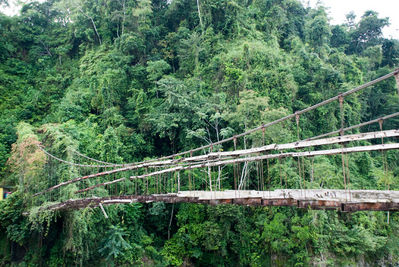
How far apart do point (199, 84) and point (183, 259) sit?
6184 mm

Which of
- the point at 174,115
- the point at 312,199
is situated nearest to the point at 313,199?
the point at 312,199

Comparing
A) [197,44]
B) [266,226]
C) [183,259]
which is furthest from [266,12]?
[183,259]

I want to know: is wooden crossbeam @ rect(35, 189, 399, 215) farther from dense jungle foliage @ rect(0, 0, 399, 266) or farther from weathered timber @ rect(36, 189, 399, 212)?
dense jungle foliage @ rect(0, 0, 399, 266)

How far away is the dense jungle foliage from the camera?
26.8 ft

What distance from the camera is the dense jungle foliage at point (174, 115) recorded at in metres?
8.18

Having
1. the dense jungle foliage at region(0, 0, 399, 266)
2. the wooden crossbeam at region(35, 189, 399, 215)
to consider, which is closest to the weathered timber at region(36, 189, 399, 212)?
the wooden crossbeam at region(35, 189, 399, 215)

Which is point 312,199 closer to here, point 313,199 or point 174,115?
point 313,199

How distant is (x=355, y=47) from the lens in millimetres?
19500

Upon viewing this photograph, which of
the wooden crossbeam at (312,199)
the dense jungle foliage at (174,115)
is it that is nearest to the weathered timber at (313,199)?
the wooden crossbeam at (312,199)

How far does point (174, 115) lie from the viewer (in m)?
10.8

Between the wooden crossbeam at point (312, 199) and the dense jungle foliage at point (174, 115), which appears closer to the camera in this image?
the wooden crossbeam at point (312, 199)

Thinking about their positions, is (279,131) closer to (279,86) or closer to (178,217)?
(279,86)

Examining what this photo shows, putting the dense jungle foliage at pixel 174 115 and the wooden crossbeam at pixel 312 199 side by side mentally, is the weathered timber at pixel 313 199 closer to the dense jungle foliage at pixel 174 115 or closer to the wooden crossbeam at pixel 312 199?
the wooden crossbeam at pixel 312 199

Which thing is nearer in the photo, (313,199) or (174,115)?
(313,199)
